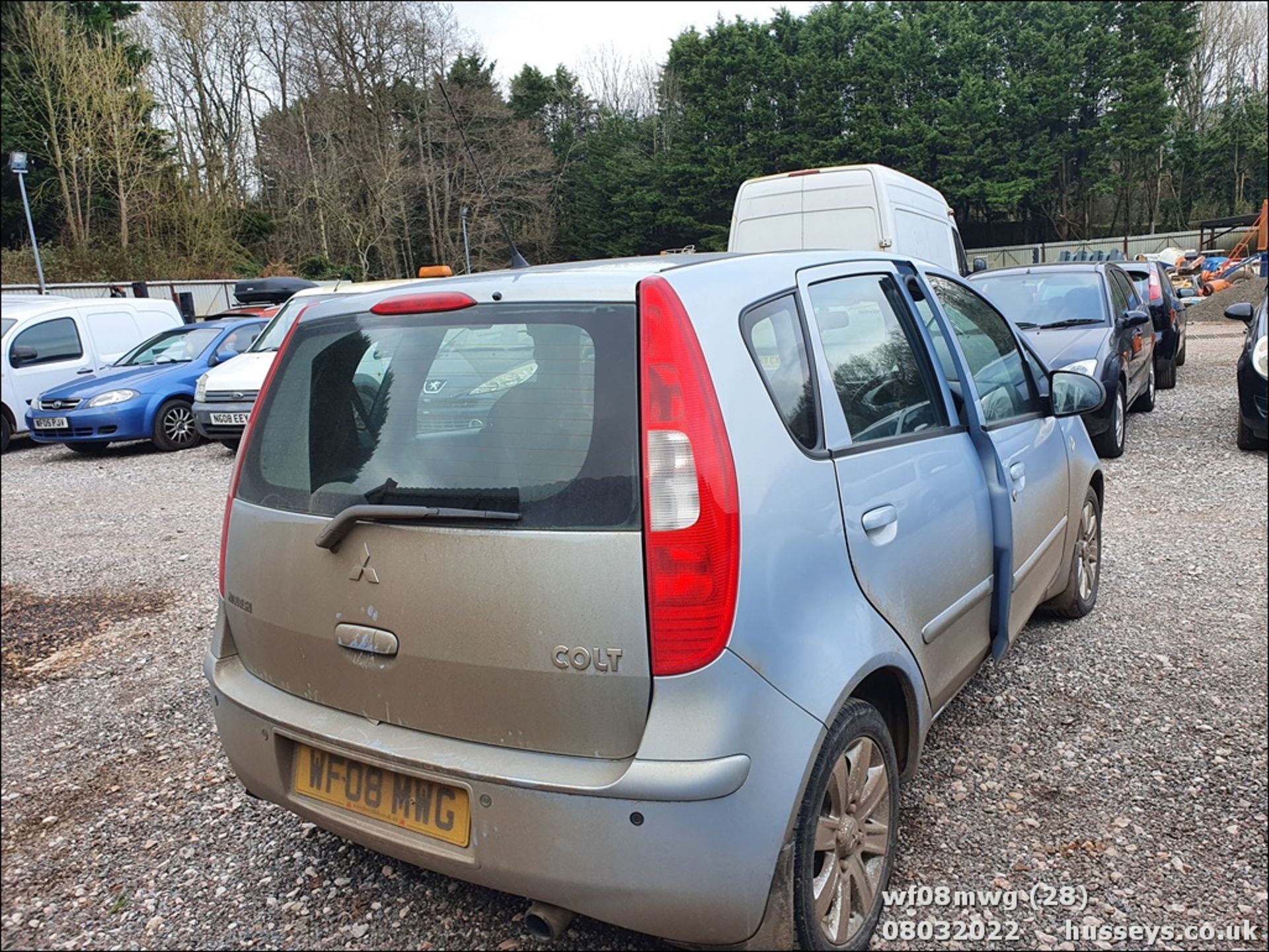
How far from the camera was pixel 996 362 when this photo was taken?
3.63 m

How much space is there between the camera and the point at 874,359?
8.91 ft

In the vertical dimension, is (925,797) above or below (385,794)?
below

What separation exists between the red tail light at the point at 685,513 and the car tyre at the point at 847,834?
1.56ft

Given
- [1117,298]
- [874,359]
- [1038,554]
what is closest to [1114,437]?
[1117,298]

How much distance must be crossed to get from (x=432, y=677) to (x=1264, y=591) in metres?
4.52

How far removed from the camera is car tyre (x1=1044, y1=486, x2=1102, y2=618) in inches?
170

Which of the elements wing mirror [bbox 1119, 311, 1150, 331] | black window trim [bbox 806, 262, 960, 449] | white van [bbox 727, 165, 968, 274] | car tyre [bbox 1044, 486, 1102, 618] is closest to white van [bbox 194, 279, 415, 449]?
white van [bbox 727, 165, 968, 274]

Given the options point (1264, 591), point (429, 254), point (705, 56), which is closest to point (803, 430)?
point (1264, 591)

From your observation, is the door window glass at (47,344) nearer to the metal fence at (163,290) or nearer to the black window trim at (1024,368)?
the metal fence at (163,290)

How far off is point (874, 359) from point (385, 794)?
1736 millimetres

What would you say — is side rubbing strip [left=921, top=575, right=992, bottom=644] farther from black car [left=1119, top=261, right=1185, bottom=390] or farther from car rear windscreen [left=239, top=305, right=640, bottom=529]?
black car [left=1119, top=261, right=1185, bottom=390]

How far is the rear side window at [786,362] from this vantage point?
2.16m

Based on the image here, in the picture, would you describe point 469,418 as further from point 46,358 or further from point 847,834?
point 46,358

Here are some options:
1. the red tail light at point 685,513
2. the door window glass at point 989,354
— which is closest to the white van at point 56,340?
the door window glass at point 989,354
